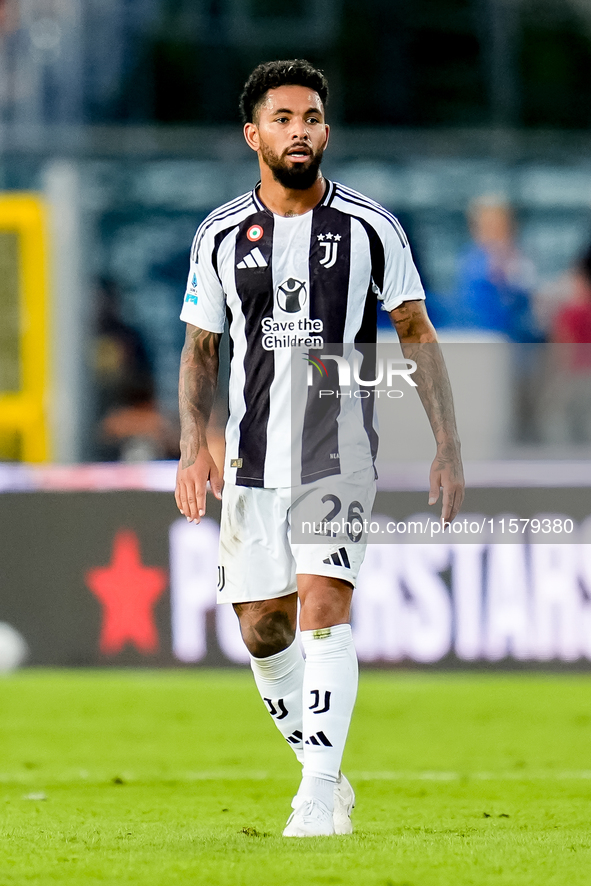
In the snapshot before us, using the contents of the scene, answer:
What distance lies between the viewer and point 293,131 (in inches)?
189

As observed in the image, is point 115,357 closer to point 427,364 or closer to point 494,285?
point 494,285

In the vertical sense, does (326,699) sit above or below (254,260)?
below

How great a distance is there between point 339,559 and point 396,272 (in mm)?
906

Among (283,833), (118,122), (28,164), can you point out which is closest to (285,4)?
(118,122)

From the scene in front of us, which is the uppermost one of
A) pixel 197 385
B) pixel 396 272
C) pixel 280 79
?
pixel 280 79

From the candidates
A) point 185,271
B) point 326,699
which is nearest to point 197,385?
point 326,699

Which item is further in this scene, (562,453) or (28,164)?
(28,164)

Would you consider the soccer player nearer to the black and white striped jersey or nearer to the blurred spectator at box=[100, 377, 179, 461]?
the black and white striped jersey

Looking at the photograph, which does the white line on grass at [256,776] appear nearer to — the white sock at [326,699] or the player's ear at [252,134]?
the white sock at [326,699]

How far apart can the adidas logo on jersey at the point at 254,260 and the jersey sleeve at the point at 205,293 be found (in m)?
0.12

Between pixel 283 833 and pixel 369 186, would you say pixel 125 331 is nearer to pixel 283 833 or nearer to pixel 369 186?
pixel 369 186

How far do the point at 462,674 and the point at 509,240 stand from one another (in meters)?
3.27

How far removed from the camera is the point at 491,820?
16.7 ft

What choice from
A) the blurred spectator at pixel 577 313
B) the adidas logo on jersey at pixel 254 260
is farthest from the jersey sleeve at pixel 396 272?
the blurred spectator at pixel 577 313
